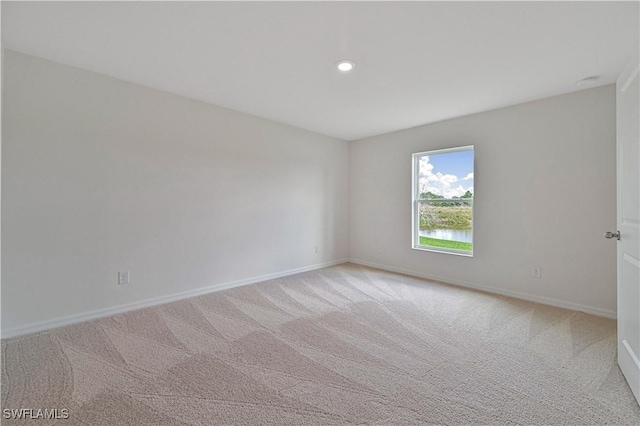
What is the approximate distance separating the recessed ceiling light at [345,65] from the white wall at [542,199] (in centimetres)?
222

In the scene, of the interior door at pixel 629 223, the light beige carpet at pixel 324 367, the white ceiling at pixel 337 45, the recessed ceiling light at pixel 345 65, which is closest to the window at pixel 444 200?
the white ceiling at pixel 337 45

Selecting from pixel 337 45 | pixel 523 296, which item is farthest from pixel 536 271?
pixel 337 45

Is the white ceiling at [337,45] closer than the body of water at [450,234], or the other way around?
the white ceiling at [337,45]

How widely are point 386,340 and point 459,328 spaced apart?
78 cm

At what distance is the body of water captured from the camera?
4000 millimetres

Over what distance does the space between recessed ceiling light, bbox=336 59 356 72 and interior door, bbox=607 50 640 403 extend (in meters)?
1.83

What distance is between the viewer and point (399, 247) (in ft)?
15.4

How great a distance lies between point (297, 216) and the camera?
458 centimetres

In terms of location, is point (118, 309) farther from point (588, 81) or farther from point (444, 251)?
point (588, 81)

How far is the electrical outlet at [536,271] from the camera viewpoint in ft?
10.8

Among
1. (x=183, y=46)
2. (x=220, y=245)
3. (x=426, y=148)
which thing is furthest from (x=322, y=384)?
(x=426, y=148)

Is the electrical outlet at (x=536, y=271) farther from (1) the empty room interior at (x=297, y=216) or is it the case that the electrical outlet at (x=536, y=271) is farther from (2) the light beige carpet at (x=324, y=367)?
(2) the light beige carpet at (x=324, y=367)

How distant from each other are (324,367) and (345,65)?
2.47 meters

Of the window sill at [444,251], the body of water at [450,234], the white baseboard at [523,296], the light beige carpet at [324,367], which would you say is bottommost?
the light beige carpet at [324,367]
